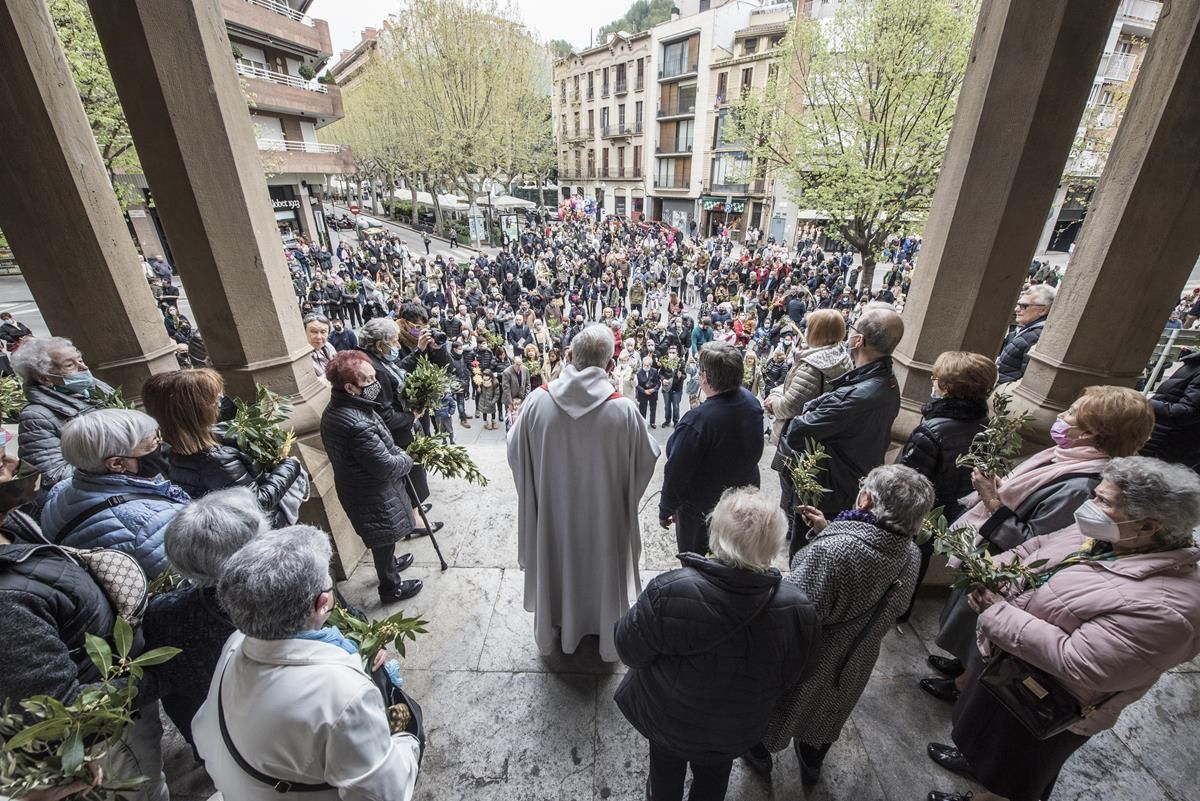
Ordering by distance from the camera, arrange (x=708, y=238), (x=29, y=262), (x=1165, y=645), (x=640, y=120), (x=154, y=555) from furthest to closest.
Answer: (x=640, y=120) < (x=708, y=238) < (x=29, y=262) < (x=154, y=555) < (x=1165, y=645)

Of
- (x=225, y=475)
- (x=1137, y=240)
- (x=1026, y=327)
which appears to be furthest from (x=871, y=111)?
(x=225, y=475)

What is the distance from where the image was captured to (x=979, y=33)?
2.81 m

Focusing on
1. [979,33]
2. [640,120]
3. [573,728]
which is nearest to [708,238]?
[640,120]

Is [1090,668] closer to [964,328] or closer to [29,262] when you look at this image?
[964,328]

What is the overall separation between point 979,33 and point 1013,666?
3.31 meters

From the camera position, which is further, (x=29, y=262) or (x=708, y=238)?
(x=708, y=238)

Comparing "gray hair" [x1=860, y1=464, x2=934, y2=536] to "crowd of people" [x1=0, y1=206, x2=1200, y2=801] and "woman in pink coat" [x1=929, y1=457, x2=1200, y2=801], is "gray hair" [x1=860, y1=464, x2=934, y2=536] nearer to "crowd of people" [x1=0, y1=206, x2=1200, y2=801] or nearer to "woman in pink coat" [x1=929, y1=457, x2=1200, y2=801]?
"crowd of people" [x1=0, y1=206, x2=1200, y2=801]

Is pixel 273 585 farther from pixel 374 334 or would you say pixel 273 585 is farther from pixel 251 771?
pixel 374 334

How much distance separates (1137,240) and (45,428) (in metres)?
5.81

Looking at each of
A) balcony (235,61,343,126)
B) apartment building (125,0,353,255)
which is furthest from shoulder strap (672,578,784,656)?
balcony (235,61,343,126)

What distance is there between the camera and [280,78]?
2225 cm

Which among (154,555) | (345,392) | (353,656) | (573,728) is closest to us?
(353,656)

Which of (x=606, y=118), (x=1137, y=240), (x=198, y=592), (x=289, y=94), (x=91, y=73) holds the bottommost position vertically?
(x=198, y=592)

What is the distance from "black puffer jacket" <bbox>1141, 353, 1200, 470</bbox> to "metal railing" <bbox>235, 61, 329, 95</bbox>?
2624cm
